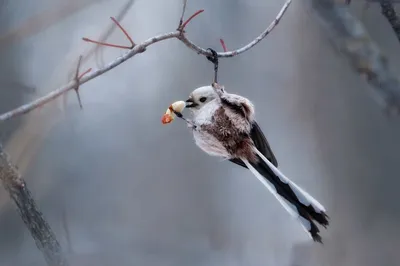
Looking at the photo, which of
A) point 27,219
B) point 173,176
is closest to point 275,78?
Answer: point 173,176

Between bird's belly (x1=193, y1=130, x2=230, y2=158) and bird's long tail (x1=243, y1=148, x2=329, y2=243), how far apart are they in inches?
1.0

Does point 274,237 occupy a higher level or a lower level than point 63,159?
lower

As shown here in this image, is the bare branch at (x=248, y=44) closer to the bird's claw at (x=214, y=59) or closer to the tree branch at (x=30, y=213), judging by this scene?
the bird's claw at (x=214, y=59)

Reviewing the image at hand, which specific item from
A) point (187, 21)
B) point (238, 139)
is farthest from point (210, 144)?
point (187, 21)

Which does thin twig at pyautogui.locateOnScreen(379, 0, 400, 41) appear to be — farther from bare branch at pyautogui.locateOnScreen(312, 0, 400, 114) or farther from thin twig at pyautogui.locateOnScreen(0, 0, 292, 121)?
thin twig at pyautogui.locateOnScreen(0, 0, 292, 121)

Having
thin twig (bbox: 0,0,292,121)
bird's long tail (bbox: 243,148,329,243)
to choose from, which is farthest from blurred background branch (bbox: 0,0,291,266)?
bird's long tail (bbox: 243,148,329,243)

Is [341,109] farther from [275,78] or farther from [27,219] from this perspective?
[27,219]

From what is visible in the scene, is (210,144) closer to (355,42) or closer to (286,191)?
(286,191)

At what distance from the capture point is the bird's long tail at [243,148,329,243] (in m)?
0.56

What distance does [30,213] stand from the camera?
57 centimetres

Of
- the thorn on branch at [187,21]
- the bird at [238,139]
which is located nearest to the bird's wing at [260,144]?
the bird at [238,139]

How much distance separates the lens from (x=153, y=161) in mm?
603

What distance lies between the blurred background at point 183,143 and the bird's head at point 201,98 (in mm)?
30

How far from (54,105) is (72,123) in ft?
0.09
